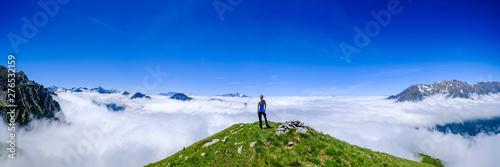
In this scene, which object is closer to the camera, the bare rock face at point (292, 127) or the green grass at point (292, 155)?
the green grass at point (292, 155)

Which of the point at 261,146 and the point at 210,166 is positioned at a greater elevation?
the point at 261,146

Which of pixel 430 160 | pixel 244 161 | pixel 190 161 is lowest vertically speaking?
pixel 430 160

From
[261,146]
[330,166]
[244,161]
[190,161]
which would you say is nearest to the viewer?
[330,166]

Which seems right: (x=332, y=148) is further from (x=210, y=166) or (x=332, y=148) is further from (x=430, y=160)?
(x=430, y=160)

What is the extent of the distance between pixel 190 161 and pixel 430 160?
393 feet

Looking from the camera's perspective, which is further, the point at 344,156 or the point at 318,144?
the point at 318,144

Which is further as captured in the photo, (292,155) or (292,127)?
(292,127)

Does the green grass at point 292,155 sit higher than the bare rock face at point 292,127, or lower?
lower

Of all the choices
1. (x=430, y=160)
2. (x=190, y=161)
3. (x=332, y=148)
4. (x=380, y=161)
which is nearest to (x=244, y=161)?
(x=332, y=148)

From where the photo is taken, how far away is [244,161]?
1739 cm

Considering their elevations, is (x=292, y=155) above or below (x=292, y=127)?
below

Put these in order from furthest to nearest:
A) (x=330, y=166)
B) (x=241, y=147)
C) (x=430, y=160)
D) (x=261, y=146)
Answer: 1. (x=430, y=160)
2. (x=241, y=147)
3. (x=261, y=146)
4. (x=330, y=166)

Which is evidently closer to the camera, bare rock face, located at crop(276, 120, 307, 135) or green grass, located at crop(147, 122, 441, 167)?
green grass, located at crop(147, 122, 441, 167)

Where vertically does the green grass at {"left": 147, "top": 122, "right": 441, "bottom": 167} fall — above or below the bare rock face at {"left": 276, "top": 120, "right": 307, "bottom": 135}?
below
